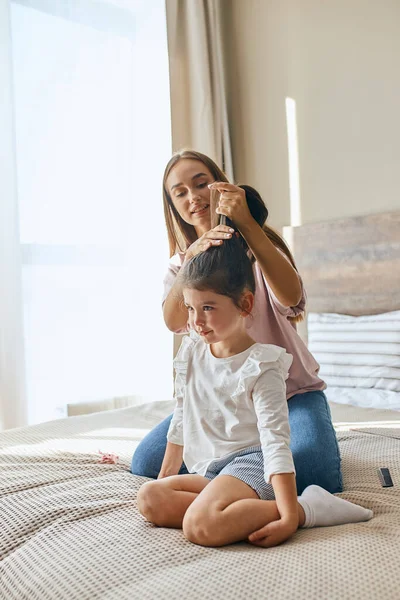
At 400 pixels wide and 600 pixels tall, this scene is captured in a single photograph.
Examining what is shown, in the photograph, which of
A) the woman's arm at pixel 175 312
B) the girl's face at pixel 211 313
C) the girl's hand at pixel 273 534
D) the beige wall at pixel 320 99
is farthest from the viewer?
the beige wall at pixel 320 99

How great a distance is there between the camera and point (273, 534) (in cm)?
107

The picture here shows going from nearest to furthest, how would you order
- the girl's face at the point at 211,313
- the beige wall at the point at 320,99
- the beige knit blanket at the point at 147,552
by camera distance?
the beige knit blanket at the point at 147,552 < the girl's face at the point at 211,313 < the beige wall at the point at 320,99

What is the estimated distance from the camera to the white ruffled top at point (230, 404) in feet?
3.99

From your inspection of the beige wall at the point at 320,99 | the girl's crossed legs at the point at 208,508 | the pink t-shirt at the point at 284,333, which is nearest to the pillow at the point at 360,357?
the beige wall at the point at 320,99

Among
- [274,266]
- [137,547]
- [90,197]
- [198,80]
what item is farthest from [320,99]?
[137,547]

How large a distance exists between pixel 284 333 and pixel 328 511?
0.60m

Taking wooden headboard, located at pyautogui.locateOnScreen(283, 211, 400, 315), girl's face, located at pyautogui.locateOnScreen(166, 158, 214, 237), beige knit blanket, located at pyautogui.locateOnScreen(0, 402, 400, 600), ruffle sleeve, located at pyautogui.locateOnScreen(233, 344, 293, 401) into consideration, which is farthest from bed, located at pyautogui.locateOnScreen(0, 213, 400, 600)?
wooden headboard, located at pyautogui.locateOnScreen(283, 211, 400, 315)

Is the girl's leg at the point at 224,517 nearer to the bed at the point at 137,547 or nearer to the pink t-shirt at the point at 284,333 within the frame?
the bed at the point at 137,547

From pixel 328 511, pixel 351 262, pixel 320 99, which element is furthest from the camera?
pixel 320 99

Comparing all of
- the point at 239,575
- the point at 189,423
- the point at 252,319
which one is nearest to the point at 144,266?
the point at 252,319

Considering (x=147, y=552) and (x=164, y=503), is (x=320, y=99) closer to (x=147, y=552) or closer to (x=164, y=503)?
(x=164, y=503)

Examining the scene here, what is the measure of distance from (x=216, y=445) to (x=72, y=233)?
186cm

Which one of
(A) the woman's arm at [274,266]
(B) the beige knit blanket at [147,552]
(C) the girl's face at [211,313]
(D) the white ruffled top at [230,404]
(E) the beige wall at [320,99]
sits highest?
(E) the beige wall at [320,99]

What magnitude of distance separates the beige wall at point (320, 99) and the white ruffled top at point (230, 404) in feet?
5.33
